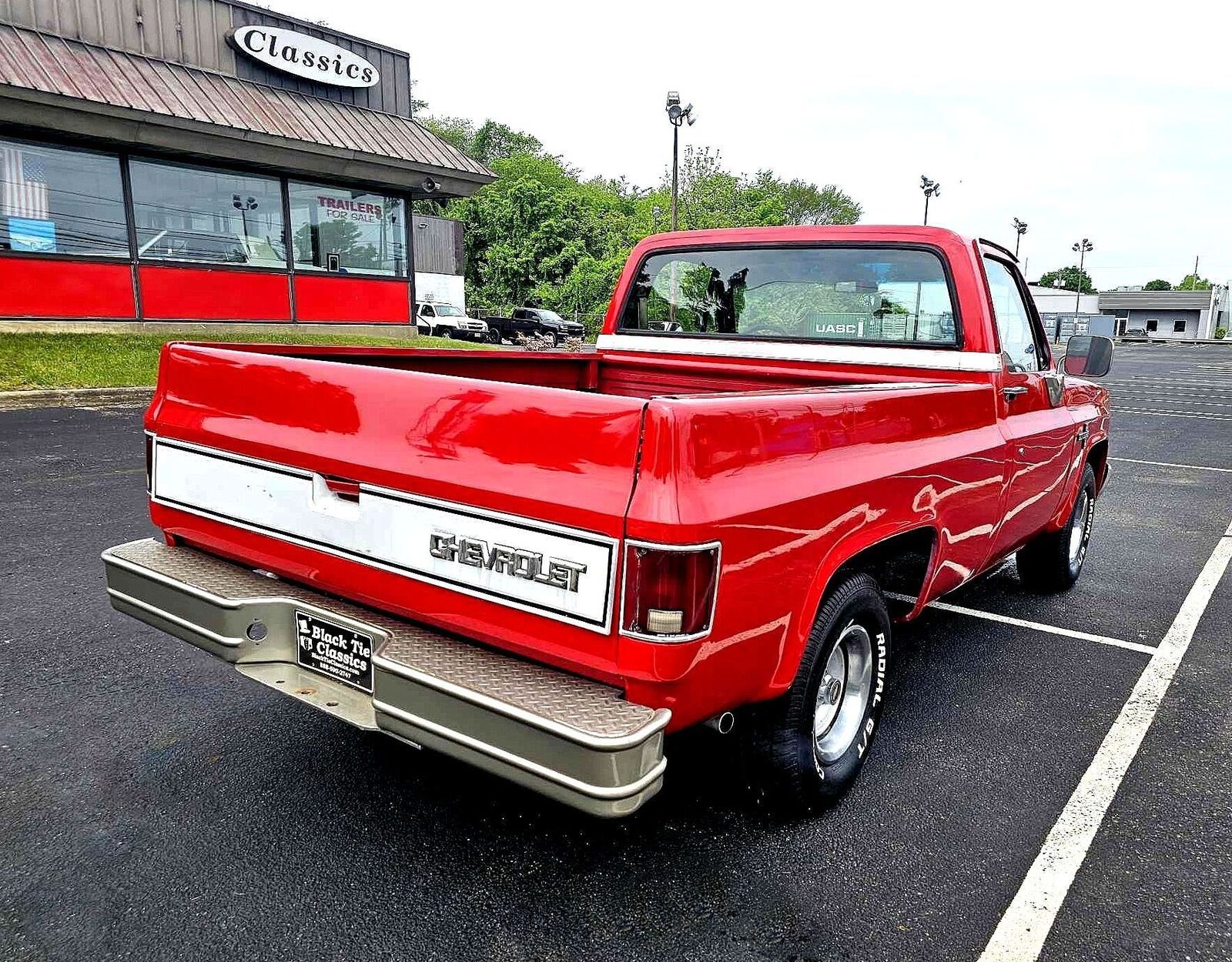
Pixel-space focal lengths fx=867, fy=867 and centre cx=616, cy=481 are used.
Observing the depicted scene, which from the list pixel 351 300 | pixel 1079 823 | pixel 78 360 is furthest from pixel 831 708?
pixel 351 300

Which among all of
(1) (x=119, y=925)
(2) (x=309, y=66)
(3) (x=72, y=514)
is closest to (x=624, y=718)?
(1) (x=119, y=925)

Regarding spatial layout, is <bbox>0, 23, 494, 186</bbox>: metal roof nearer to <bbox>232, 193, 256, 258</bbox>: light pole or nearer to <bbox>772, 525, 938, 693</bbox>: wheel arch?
<bbox>232, 193, 256, 258</bbox>: light pole

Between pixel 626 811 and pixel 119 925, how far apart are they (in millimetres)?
1381

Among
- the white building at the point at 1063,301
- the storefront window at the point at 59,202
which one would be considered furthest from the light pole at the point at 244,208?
the white building at the point at 1063,301

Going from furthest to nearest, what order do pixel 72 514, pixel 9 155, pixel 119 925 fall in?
1. pixel 9 155
2. pixel 72 514
3. pixel 119 925

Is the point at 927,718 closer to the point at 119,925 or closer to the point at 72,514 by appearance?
the point at 119,925

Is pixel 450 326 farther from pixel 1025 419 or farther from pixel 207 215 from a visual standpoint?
pixel 1025 419

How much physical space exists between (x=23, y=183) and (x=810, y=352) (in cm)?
1473

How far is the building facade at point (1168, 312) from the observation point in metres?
84.1

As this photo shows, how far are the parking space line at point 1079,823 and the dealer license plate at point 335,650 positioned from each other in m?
1.79

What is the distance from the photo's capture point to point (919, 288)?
3867 millimetres

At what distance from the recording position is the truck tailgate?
6.73 ft

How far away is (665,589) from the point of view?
1976 millimetres

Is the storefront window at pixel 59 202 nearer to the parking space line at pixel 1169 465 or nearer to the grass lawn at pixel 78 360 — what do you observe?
the grass lawn at pixel 78 360
